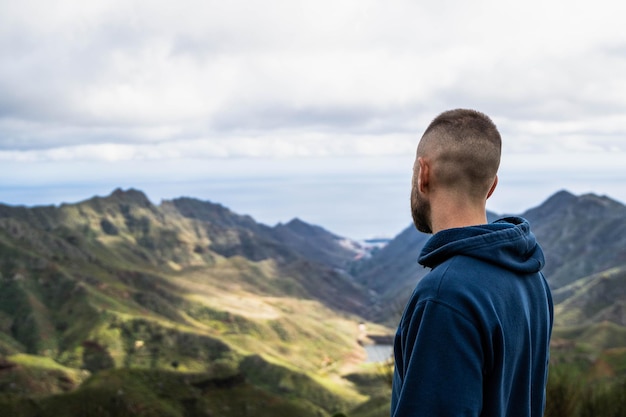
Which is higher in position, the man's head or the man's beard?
the man's head

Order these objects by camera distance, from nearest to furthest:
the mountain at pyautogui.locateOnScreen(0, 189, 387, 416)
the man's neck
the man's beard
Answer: the man's neck, the man's beard, the mountain at pyautogui.locateOnScreen(0, 189, 387, 416)

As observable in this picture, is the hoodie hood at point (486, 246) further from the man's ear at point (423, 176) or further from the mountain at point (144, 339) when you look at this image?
the mountain at point (144, 339)

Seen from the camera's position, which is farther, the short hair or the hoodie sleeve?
the short hair

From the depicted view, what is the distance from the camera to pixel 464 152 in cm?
379

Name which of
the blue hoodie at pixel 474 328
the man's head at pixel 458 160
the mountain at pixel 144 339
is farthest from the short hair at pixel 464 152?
the mountain at pixel 144 339

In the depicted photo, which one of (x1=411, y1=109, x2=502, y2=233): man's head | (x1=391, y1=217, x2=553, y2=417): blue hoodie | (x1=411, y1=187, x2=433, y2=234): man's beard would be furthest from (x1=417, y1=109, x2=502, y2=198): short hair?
(x1=391, y1=217, x2=553, y2=417): blue hoodie

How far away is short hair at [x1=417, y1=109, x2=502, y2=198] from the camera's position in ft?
12.5

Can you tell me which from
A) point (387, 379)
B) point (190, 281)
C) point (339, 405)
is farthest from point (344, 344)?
point (387, 379)

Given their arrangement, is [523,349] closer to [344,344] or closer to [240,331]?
[240,331]

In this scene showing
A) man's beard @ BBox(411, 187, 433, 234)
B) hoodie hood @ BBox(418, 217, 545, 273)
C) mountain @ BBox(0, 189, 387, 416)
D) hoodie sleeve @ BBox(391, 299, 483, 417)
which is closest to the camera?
hoodie sleeve @ BBox(391, 299, 483, 417)

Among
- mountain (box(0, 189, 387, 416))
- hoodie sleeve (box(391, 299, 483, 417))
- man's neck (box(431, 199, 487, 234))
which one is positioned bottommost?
mountain (box(0, 189, 387, 416))

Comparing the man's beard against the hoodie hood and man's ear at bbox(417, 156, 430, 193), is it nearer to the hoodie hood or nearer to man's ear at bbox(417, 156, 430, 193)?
man's ear at bbox(417, 156, 430, 193)

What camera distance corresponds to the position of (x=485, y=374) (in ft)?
11.2

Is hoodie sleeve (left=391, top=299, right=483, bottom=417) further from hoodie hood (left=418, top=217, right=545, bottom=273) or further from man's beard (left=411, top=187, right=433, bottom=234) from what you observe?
man's beard (left=411, top=187, right=433, bottom=234)
